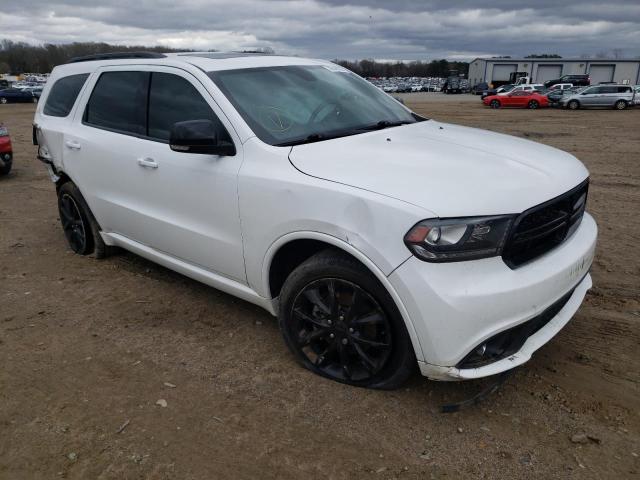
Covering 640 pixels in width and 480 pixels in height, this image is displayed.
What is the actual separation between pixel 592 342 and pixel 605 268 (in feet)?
4.97

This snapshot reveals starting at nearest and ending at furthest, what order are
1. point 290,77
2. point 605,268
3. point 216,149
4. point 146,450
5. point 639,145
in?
1. point 146,450
2. point 216,149
3. point 290,77
4. point 605,268
5. point 639,145

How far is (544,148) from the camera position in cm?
348

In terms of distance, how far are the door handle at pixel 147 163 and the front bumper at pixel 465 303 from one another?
208cm

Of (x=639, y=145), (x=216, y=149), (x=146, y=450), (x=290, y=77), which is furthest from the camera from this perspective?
(x=639, y=145)

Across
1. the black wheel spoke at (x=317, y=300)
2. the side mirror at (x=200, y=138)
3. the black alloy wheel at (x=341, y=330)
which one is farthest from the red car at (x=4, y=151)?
the black wheel spoke at (x=317, y=300)

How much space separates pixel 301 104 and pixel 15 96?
43129 mm

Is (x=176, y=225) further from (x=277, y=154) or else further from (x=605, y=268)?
(x=605, y=268)

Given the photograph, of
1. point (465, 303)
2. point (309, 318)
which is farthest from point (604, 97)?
point (465, 303)

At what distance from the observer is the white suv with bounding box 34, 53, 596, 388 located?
2455 mm

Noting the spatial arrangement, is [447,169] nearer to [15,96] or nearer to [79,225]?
[79,225]

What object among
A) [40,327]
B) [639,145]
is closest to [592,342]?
[40,327]

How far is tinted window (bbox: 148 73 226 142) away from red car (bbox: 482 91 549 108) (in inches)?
1358

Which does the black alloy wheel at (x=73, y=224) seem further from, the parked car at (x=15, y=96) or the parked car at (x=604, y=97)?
the parked car at (x=15, y=96)

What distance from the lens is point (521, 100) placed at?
113 ft
